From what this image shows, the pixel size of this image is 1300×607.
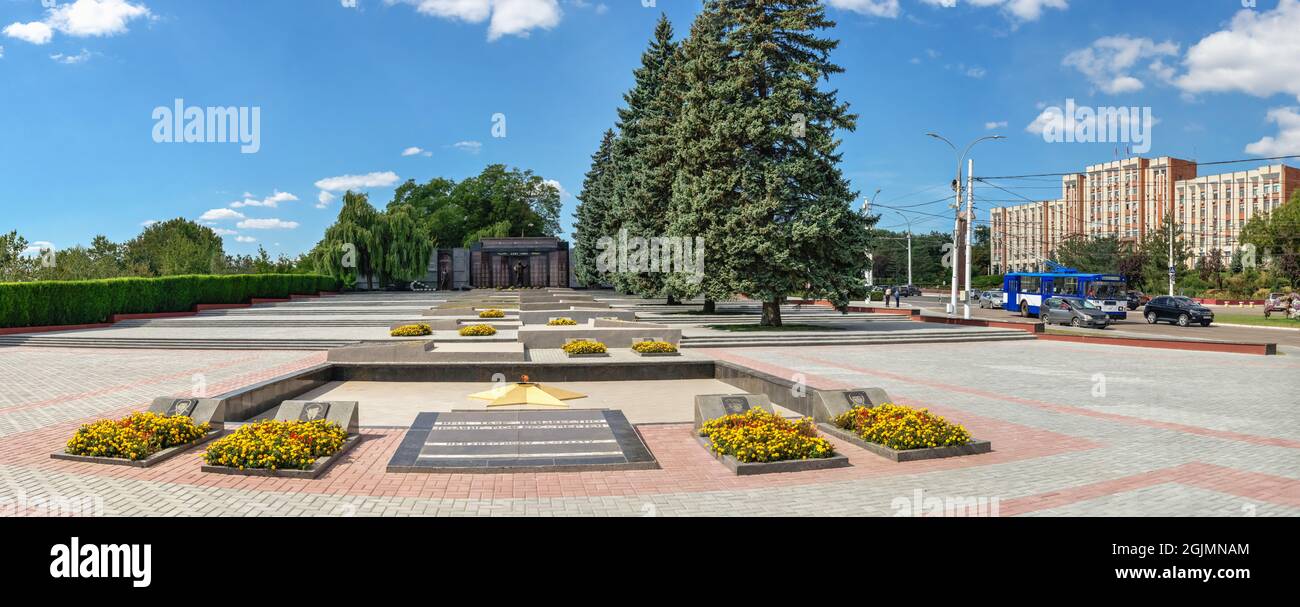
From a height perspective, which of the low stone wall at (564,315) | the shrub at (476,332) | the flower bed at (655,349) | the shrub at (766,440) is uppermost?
the low stone wall at (564,315)

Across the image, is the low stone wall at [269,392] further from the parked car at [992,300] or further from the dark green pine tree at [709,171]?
the parked car at [992,300]

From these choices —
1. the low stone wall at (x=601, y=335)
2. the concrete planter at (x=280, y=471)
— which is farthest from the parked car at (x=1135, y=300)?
the concrete planter at (x=280, y=471)

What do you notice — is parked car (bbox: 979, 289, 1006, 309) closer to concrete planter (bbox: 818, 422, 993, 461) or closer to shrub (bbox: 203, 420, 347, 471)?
concrete planter (bbox: 818, 422, 993, 461)

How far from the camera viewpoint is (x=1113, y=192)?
117312 millimetres

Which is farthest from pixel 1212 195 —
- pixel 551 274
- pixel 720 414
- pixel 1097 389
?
pixel 720 414

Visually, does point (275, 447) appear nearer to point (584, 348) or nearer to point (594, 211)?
point (584, 348)

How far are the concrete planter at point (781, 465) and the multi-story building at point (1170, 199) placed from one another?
9899 centimetres

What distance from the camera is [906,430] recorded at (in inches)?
318

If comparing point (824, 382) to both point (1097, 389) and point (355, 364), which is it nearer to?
point (1097, 389)

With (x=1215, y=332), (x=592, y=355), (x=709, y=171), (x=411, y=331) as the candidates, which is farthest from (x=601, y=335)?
(x=1215, y=332)

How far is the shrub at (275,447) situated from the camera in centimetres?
720

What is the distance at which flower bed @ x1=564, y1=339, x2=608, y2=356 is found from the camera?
680 inches

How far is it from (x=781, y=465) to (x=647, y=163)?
2796 cm
